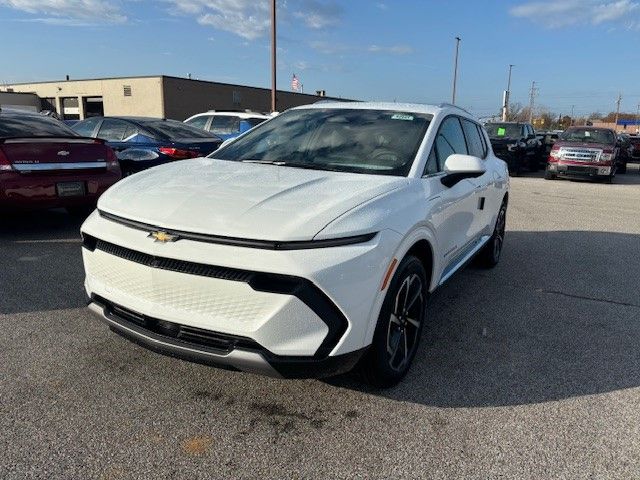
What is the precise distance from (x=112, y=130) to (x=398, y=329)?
7.85m

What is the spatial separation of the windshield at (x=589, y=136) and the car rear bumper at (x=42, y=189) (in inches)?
624

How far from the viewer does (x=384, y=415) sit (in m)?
2.88

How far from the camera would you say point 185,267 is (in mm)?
2576

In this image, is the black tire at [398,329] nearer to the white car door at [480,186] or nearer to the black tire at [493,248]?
the white car door at [480,186]

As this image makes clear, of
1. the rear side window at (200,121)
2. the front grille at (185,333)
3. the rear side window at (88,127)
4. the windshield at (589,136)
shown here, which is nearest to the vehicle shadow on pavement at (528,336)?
the front grille at (185,333)

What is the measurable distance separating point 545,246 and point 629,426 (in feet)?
15.4

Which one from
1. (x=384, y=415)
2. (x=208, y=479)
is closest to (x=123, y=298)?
(x=208, y=479)

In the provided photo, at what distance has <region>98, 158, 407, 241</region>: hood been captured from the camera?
2561 millimetres

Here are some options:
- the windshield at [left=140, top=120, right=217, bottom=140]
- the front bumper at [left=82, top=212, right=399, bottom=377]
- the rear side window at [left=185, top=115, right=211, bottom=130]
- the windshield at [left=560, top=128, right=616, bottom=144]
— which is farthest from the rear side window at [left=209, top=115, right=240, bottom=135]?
the windshield at [left=560, top=128, right=616, bottom=144]

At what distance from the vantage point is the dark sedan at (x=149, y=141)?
27.5 feet

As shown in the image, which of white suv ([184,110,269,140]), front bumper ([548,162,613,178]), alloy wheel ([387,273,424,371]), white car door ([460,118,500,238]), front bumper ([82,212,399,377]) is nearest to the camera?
front bumper ([82,212,399,377])

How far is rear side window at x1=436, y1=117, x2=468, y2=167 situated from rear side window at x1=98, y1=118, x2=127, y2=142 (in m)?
6.35

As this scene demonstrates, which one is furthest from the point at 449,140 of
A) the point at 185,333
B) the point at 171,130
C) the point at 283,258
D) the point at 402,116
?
the point at 171,130

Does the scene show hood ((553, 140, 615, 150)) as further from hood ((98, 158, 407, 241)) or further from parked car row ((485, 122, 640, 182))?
hood ((98, 158, 407, 241))
